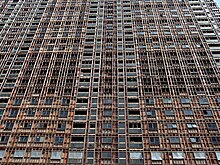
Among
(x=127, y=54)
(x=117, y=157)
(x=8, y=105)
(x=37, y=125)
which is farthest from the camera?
(x=127, y=54)

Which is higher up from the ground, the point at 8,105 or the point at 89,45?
the point at 89,45

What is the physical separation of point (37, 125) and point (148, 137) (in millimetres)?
16389

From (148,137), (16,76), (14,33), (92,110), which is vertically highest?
(14,33)

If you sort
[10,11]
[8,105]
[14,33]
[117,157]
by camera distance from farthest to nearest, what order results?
[10,11] < [14,33] < [8,105] < [117,157]

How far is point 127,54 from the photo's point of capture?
5175 centimetres

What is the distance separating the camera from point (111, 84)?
4584 centimetres

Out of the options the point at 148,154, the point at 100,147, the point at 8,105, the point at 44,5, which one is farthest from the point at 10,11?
the point at 148,154

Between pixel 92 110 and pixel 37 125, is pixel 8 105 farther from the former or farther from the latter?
pixel 92 110

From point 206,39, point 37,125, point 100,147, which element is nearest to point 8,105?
point 37,125

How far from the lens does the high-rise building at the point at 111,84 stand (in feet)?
122

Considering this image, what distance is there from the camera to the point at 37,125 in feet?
131

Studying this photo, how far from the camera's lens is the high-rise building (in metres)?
37.2

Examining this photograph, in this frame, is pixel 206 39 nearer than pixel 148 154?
No

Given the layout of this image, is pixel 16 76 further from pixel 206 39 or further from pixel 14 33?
pixel 206 39
